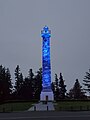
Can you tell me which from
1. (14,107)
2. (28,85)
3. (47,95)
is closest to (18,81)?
(28,85)

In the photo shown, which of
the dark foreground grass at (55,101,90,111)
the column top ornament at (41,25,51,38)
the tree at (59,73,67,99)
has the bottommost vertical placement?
the dark foreground grass at (55,101,90,111)

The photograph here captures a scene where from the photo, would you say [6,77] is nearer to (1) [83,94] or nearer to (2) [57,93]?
(2) [57,93]

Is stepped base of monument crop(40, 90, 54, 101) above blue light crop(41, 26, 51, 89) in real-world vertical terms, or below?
below

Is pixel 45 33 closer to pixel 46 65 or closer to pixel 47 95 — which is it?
pixel 46 65

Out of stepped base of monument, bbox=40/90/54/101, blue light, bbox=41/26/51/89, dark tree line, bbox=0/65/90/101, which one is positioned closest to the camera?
stepped base of monument, bbox=40/90/54/101

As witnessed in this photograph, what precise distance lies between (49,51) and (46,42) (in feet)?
8.43

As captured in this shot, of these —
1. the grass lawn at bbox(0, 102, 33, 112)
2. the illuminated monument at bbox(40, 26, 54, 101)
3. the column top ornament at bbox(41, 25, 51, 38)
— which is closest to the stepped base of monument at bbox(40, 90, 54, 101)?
the illuminated monument at bbox(40, 26, 54, 101)

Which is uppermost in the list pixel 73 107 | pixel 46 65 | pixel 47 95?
pixel 46 65

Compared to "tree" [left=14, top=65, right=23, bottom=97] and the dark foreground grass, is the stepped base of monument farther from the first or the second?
"tree" [left=14, top=65, right=23, bottom=97]

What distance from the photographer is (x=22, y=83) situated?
121m

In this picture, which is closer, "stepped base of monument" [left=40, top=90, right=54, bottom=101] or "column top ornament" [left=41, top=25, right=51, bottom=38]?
"stepped base of monument" [left=40, top=90, right=54, bottom=101]

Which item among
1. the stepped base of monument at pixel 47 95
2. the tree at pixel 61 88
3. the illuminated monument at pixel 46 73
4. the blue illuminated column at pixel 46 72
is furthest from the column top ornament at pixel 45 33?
the tree at pixel 61 88

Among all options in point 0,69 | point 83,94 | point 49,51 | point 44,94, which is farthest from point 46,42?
point 83,94

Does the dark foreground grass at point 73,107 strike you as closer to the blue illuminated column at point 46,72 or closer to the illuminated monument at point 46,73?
the illuminated monument at point 46,73
